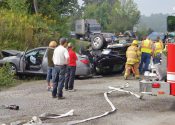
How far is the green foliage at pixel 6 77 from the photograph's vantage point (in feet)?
54.9

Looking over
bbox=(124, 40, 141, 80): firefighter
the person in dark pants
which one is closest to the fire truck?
the person in dark pants

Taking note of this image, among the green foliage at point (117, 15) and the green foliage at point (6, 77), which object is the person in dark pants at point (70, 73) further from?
the green foliage at point (117, 15)

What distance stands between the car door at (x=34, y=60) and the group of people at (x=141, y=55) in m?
3.34

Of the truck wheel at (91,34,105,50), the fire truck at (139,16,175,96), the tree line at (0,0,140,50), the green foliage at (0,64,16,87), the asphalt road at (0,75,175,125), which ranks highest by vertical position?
the tree line at (0,0,140,50)

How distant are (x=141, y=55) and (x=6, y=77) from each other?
5.94 meters

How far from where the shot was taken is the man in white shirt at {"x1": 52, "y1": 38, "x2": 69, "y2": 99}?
505 inches

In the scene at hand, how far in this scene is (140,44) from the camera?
66.6 feet

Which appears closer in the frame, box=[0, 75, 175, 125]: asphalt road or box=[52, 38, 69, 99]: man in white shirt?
box=[0, 75, 175, 125]: asphalt road

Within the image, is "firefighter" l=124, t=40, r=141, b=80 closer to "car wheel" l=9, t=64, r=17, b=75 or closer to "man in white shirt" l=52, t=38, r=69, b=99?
"car wheel" l=9, t=64, r=17, b=75

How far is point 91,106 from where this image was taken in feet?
38.4

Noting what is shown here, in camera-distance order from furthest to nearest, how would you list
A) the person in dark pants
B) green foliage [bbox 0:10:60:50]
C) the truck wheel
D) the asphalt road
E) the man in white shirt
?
green foliage [bbox 0:10:60:50], the truck wheel, the person in dark pants, the man in white shirt, the asphalt road

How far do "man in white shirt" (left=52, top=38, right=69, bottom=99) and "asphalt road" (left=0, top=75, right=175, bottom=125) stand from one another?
12.8 inches

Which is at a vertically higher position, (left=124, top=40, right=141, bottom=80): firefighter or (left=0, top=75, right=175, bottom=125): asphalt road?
(left=124, top=40, right=141, bottom=80): firefighter

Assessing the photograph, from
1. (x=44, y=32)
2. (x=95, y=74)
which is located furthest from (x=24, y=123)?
Result: (x=44, y=32)
